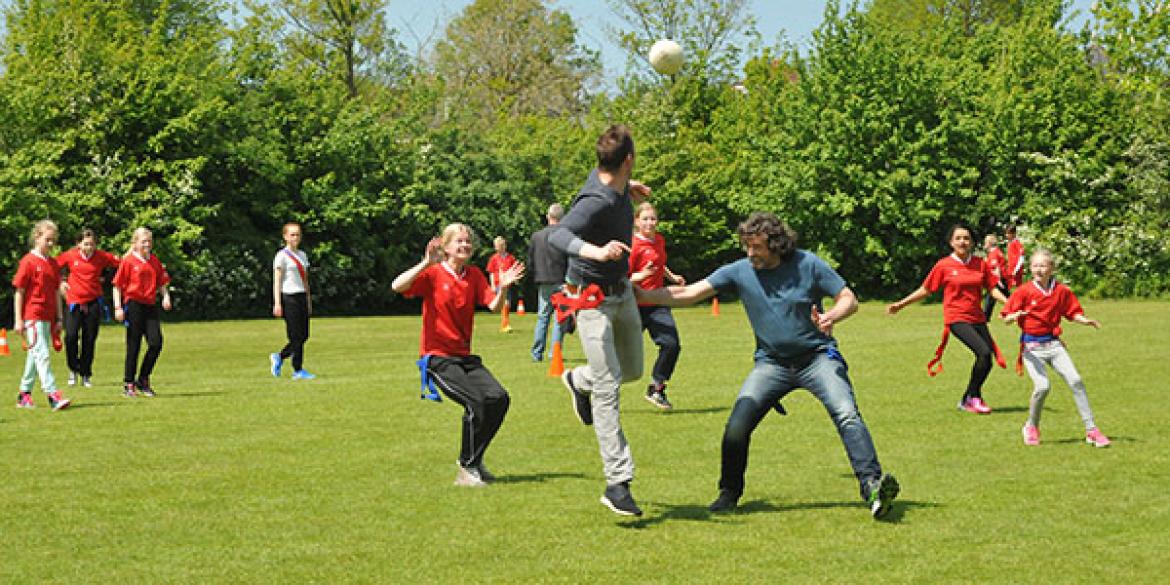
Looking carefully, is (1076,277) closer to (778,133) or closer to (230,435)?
(778,133)

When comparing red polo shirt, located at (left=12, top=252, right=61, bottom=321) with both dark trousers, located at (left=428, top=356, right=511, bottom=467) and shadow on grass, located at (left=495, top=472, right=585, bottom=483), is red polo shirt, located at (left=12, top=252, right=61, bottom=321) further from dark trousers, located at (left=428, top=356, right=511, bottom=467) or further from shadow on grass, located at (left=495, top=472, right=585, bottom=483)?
shadow on grass, located at (left=495, top=472, right=585, bottom=483)

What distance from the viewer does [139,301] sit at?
570 inches

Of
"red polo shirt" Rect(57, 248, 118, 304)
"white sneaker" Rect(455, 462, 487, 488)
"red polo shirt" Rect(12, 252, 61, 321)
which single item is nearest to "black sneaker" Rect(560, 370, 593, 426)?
"white sneaker" Rect(455, 462, 487, 488)

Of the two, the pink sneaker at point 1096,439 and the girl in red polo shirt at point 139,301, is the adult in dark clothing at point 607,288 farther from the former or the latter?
the girl in red polo shirt at point 139,301

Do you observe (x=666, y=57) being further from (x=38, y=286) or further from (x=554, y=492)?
Answer: (x=554, y=492)

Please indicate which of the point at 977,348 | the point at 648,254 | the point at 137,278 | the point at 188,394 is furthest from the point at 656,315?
the point at 137,278

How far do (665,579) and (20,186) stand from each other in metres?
28.2

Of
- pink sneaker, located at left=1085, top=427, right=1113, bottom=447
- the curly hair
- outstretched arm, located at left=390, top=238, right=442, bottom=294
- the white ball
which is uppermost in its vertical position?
the white ball

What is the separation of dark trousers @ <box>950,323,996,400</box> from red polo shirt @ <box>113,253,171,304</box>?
8612 mm

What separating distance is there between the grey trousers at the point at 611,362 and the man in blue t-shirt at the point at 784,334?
0.20 metres

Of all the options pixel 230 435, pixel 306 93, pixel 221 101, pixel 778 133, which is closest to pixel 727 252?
pixel 778 133

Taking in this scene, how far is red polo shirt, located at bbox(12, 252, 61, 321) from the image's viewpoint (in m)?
13.1

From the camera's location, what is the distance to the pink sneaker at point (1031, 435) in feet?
34.4

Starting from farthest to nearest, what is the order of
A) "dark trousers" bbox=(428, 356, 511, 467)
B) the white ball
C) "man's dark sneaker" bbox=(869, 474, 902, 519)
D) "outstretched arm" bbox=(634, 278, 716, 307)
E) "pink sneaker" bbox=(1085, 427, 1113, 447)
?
the white ball, "pink sneaker" bbox=(1085, 427, 1113, 447), "dark trousers" bbox=(428, 356, 511, 467), "outstretched arm" bbox=(634, 278, 716, 307), "man's dark sneaker" bbox=(869, 474, 902, 519)
